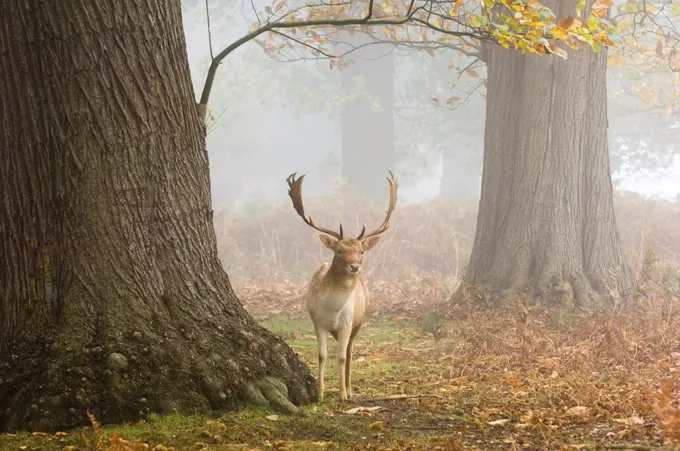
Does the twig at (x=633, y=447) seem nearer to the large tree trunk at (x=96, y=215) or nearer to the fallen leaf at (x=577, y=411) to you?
the fallen leaf at (x=577, y=411)

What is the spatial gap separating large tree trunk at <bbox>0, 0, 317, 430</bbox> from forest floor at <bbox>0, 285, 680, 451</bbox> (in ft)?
1.30

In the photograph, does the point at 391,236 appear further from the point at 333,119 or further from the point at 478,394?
the point at 333,119

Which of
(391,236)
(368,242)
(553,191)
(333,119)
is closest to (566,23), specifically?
(368,242)

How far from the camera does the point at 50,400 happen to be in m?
4.87

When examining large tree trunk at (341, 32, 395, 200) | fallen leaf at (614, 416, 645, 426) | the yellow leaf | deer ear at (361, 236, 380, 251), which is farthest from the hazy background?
fallen leaf at (614, 416, 645, 426)

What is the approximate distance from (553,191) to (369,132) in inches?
806

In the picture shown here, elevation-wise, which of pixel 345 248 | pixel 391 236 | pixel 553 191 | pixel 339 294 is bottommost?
pixel 339 294

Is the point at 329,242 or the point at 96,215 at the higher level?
the point at 96,215

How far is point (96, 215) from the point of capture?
529 cm

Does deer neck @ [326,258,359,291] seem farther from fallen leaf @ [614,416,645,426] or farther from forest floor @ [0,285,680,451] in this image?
fallen leaf @ [614,416,645,426]

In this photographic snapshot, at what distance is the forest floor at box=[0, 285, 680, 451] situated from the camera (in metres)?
4.77

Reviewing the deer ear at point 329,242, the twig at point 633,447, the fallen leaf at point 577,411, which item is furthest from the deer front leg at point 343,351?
the twig at point 633,447

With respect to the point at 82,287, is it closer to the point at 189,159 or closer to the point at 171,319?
the point at 171,319

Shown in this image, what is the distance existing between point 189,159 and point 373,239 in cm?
180
